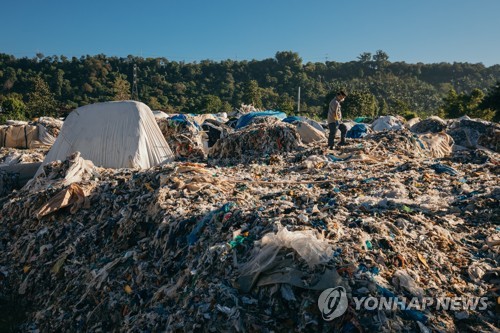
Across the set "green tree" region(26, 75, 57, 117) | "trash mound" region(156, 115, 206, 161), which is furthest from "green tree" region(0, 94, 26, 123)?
"trash mound" region(156, 115, 206, 161)

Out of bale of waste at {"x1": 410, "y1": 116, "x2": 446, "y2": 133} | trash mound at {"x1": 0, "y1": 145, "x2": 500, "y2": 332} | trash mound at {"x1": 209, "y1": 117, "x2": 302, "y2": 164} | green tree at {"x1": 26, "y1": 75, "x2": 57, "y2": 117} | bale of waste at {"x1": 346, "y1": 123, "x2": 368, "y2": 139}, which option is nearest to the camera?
trash mound at {"x1": 0, "y1": 145, "x2": 500, "y2": 332}

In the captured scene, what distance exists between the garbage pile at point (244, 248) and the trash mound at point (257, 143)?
263 cm

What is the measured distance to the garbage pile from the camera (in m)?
3.08

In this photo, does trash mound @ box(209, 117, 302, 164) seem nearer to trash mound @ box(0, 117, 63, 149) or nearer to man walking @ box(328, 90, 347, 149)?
man walking @ box(328, 90, 347, 149)

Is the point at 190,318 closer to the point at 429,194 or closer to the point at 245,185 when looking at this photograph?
the point at 245,185

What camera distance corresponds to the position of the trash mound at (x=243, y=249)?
308 cm

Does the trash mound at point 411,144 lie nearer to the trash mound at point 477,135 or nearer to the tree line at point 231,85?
the trash mound at point 477,135

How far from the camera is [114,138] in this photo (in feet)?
30.1

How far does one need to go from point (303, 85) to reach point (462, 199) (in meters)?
63.7

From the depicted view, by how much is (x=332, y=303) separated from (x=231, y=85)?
2406 inches

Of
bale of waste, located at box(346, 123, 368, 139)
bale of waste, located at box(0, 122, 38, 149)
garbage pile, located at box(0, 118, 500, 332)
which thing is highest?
bale of waste, located at box(346, 123, 368, 139)

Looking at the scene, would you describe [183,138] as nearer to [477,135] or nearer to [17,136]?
[17,136]

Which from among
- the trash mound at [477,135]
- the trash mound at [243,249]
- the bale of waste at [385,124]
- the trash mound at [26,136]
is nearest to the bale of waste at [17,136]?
the trash mound at [26,136]

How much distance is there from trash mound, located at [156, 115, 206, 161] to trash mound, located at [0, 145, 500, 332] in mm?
4037
